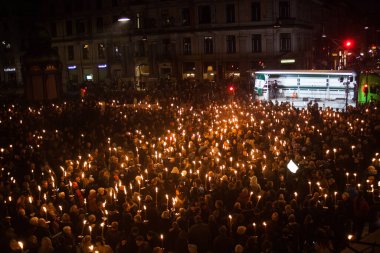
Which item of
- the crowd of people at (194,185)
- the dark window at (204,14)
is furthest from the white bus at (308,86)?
the dark window at (204,14)

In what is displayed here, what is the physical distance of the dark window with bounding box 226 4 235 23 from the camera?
47.5 m

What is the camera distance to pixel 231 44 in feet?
157

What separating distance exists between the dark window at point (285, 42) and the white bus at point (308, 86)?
38.8ft

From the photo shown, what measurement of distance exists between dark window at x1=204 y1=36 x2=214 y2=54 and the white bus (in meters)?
14.8

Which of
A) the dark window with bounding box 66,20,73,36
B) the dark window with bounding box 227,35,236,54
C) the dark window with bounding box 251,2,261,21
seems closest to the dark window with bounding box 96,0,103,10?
the dark window with bounding box 66,20,73,36

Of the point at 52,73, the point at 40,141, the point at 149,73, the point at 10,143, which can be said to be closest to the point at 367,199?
the point at 40,141

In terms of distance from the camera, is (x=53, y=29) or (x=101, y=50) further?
(x=53, y=29)

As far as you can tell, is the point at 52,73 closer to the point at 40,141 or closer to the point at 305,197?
the point at 40,141

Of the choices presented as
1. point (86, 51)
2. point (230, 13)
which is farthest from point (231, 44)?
point (86, 51)

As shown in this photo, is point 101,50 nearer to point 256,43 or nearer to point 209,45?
point 209,45

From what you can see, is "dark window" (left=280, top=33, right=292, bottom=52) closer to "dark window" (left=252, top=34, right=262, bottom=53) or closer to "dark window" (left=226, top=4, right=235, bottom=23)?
"dark window" (left=252, top=34, right=262, bottom=53)

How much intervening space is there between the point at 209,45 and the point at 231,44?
2.61m

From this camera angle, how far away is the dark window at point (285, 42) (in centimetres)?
4541

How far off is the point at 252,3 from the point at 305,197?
37632mm
